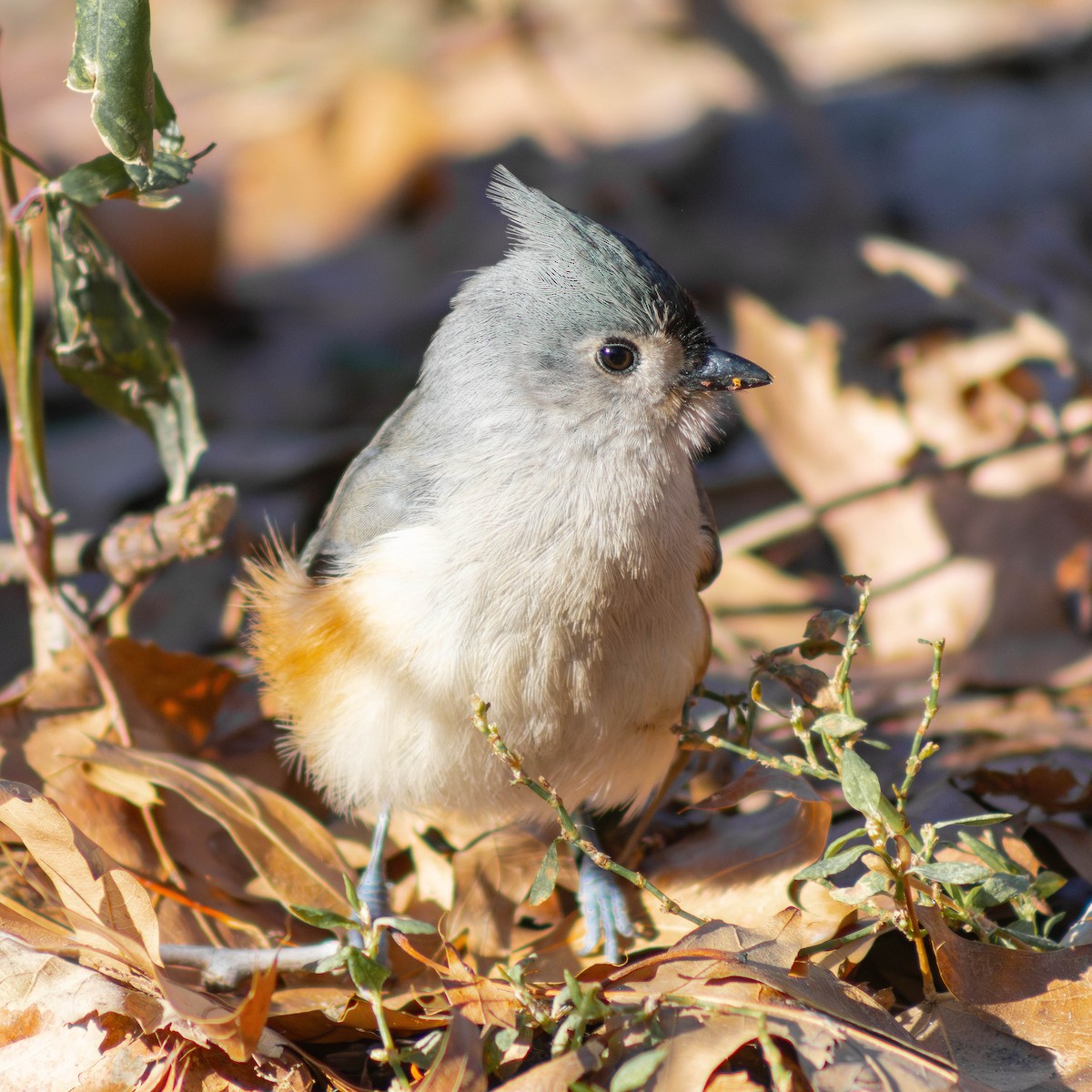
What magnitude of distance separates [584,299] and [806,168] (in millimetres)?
4544

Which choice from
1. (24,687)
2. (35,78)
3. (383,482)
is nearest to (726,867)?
(383,482)

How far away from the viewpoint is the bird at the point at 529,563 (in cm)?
257

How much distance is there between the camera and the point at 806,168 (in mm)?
6820

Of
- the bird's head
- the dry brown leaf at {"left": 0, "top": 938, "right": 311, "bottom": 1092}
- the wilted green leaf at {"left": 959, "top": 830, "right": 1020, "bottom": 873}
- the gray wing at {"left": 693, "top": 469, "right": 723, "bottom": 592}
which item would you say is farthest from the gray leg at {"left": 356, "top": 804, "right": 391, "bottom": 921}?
the wilted green leaf at {"left": 959, "top": 830, "right": 1020, "bottom": 873}

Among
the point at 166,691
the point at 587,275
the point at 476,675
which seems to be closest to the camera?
the point at 476,675

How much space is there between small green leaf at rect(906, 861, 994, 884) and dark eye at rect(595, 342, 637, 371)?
1236 millimetres

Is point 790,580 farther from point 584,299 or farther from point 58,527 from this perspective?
point 58,527

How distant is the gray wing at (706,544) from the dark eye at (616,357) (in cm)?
35

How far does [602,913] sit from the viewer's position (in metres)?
2.81

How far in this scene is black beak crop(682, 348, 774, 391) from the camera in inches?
112

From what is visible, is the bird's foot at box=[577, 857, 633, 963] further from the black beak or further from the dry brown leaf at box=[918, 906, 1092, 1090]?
the black beak

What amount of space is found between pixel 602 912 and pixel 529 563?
2.81ft

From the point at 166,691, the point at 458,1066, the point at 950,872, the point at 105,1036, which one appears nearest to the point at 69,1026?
the point at 105,1036

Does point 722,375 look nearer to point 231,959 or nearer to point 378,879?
point 378,879
